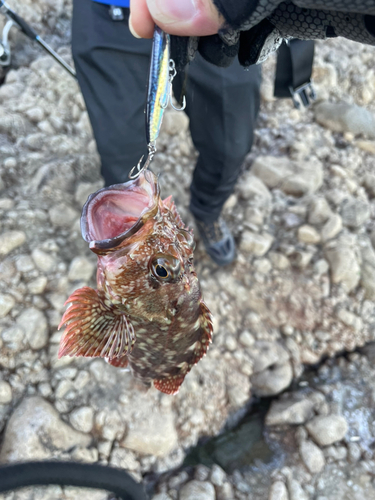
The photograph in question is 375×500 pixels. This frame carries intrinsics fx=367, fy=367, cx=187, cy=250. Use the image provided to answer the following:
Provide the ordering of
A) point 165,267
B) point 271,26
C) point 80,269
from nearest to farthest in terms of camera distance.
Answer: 1. point 271,26
2. point 165,267
3. point 80,269

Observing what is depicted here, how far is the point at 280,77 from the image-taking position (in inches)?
106

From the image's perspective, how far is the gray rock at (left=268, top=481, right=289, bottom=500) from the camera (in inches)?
101

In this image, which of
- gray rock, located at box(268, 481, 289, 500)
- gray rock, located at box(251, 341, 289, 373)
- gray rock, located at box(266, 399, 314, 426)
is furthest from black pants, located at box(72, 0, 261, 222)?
gray rock, located at box(268, 481, 289, 500)

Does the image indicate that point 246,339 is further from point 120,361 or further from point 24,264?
point 24,264

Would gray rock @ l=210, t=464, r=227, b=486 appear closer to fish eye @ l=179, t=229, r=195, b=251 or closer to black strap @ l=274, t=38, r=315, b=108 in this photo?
fish eye @ l=179, t=229, r=195, b=251

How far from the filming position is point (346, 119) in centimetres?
454

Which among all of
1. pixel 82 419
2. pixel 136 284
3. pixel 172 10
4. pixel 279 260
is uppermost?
pixel 172 10

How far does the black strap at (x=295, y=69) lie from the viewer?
2516mm

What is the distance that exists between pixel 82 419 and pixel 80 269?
1076 millimetres

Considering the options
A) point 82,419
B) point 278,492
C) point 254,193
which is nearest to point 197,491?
point 278,492

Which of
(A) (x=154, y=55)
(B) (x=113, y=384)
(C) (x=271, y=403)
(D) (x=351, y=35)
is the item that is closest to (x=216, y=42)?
(A) (x=154, y=55)

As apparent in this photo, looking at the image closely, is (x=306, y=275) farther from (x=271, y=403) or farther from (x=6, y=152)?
(x=6, y=152)

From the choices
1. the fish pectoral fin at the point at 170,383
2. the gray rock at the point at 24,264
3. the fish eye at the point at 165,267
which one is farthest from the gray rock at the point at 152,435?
the fish eye at the point at 165,267

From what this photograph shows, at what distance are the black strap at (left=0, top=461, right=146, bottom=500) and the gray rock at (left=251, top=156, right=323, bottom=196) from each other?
10.3ft
